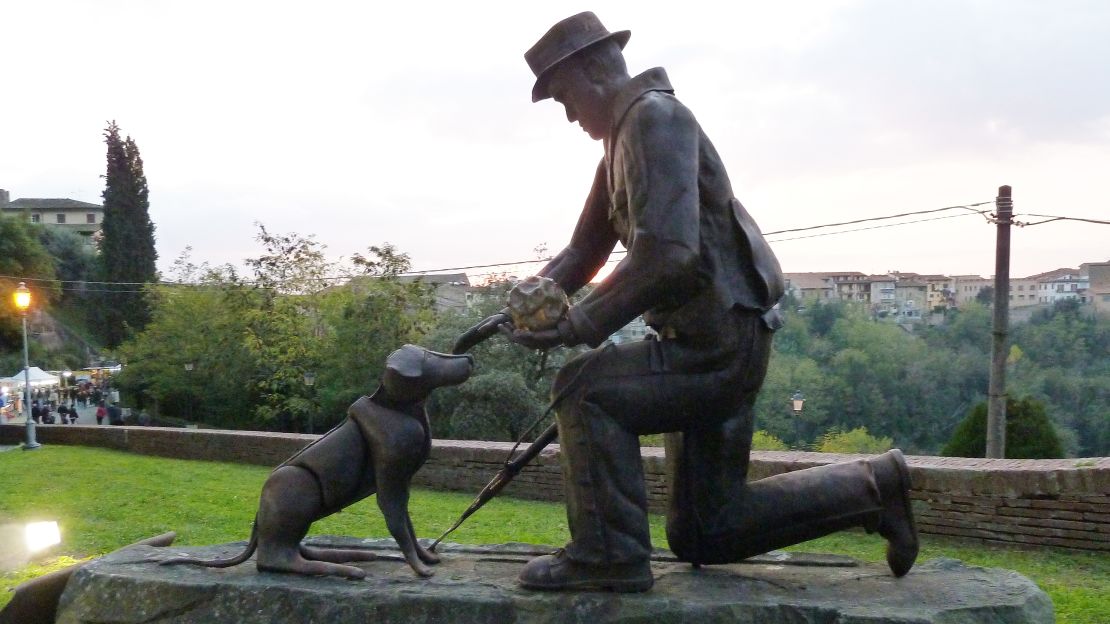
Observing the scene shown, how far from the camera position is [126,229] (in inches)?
1483

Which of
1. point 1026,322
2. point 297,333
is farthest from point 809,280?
point 297,333

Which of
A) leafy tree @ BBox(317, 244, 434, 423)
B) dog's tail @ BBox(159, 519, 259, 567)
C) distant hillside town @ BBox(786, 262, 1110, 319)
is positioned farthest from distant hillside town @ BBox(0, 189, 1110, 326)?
dog's tail @ BBox(159, 519, 259, 567)

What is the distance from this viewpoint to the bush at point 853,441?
70.4ft

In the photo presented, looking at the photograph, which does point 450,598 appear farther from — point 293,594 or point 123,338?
point 123,338

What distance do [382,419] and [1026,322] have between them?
24025 millimetres

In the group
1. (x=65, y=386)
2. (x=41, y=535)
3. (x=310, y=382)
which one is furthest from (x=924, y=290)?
(x=65, y=386)

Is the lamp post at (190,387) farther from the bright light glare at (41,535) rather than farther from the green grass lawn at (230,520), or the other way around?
the bright light glare at (41,535)

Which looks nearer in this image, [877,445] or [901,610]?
[901,610]

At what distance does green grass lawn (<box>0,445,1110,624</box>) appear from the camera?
641 cm

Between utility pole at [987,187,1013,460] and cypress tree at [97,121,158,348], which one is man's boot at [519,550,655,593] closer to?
utility pole at [987,187,1013,460]

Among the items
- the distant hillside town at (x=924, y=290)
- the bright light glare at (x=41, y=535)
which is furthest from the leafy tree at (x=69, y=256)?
the bright light glare at (x=41, y=535)

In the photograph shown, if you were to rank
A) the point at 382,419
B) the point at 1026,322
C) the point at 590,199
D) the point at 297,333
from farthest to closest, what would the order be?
1. the point at 1026,322
2. the point at 297,333
3. the point at 590,199
4. the point at 382,419

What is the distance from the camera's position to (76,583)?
381 centimetres

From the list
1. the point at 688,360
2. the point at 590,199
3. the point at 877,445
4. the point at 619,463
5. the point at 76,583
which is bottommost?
the point at 877,445
